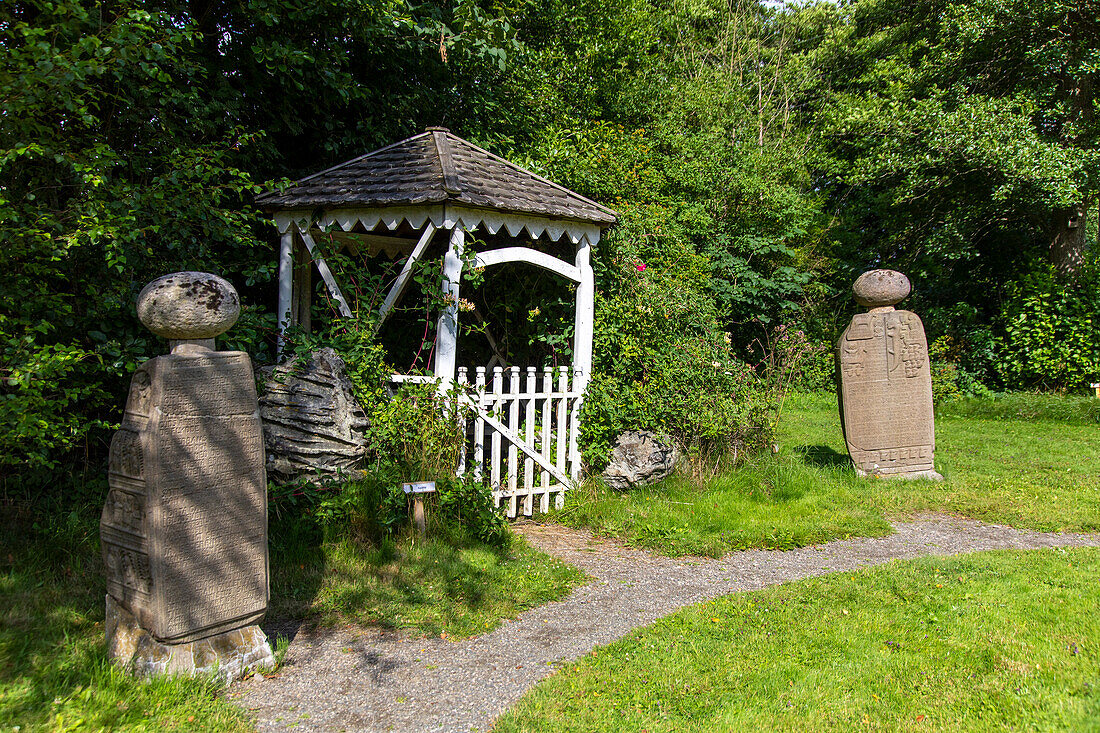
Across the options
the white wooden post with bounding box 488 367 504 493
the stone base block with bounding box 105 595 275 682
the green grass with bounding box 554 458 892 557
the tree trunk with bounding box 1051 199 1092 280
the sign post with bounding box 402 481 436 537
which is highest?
the tree trunk with bounding box 1051 199 1092 280

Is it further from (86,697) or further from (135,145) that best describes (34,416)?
(135,145)

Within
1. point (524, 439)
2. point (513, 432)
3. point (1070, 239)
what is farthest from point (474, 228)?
point (1070, 239)

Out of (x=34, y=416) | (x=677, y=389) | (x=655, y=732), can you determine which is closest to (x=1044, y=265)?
(x=677, y=389)

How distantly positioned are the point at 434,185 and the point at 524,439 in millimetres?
2538

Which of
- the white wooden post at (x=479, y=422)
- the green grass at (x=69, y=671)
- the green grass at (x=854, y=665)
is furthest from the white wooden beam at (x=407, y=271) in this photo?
the green grass at (x=854, y=665)

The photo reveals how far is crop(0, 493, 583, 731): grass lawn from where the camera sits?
2973mm

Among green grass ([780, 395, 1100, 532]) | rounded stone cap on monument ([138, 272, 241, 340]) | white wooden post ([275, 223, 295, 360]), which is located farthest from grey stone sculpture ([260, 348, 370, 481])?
green grass ([780, 395, 1100, 532])

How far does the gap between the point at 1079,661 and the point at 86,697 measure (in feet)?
15.1

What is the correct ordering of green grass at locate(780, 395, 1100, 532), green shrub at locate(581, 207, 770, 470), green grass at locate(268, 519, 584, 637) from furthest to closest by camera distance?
green shrub at locate(581, 207, 770, 470) → green grass at locate(780, 395, 1100, 532) → green grass at locate(268, 519, 584, 637)

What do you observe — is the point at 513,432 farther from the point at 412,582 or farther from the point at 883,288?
the point at 883,288

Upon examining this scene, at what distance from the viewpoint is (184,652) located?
3.21 metres

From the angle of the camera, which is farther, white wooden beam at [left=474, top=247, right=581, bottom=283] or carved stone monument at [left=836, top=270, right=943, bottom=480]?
carved stone monument at [left=836, top=270, right=943, bottom=480]

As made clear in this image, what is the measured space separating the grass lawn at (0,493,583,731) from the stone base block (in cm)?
7

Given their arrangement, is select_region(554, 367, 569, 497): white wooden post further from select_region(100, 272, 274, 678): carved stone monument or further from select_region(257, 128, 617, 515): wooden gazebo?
select_region(100, 272, 274, 678): carved stone monument
